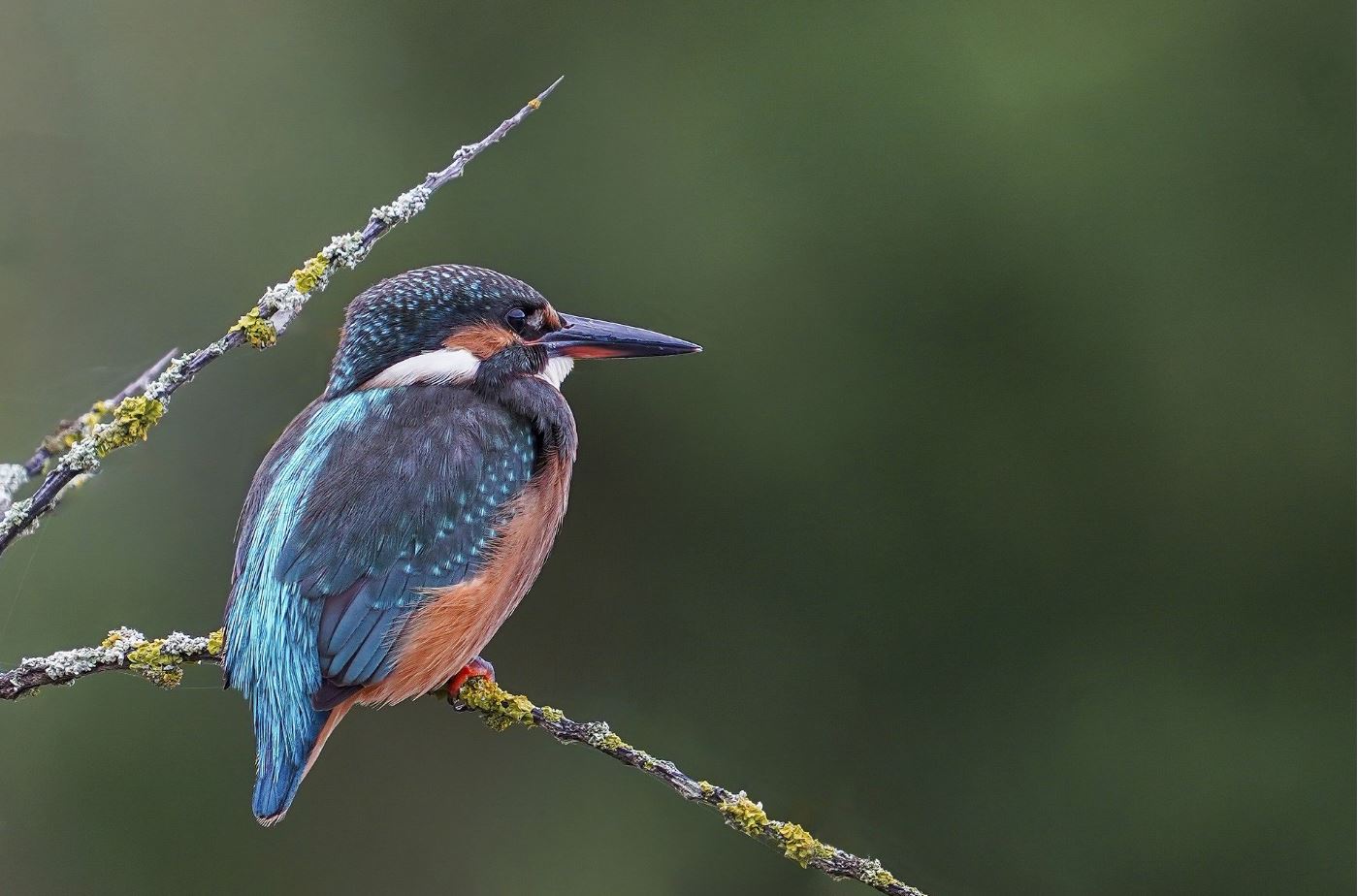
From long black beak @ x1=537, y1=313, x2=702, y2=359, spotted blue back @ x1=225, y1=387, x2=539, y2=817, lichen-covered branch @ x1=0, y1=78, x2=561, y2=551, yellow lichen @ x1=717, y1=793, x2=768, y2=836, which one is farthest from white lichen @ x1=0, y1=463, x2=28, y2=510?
long black beak @ x1=537, y1=313, x2=702, y2=359

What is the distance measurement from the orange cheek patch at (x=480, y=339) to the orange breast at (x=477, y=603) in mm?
185

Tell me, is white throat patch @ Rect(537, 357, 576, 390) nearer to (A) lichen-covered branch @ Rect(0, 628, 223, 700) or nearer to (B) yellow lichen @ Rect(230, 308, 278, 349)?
(A) lichen-covered branch @ Rect(0, 628, 223, 700)

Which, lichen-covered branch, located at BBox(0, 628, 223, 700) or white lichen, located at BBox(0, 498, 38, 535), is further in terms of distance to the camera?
lichen-covered branch, located at BBox(0, 628, 223, 700)

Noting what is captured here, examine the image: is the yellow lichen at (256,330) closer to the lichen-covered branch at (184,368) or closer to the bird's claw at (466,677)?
the lichen-covered branch at (184,368)

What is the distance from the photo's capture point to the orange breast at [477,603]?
1.88 m

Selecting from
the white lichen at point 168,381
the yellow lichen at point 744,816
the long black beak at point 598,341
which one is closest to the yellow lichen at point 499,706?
the yellow lichen at point 744,816

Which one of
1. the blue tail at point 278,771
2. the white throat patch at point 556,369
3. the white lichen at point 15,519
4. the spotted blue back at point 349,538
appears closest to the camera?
the white lichen at point 15,519

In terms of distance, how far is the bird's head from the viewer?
2.04 meters

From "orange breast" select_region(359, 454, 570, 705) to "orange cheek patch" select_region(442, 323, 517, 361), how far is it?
185 millimetres

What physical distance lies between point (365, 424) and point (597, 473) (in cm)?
199

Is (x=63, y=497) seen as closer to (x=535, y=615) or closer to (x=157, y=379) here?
(x=157, y=379)

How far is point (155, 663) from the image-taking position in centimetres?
154

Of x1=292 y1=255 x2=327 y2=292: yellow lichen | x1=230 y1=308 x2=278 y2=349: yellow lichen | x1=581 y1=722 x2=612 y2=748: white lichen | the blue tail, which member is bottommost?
the blue tail

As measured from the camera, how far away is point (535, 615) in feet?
12.2
